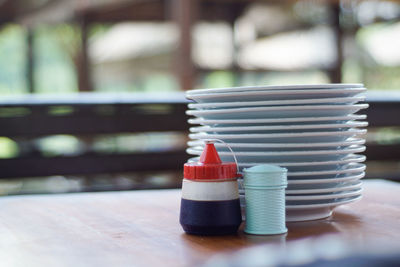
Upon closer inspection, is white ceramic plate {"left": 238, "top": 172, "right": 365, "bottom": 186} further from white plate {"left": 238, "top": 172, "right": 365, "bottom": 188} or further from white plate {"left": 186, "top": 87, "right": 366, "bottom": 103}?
white plate {"left": 186, "top": 87, "right": 366, "bottom": 103}

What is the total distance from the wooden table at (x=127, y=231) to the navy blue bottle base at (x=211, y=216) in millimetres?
11

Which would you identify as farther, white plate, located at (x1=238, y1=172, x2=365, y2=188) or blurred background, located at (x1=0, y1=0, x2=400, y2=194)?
blurred background, located at (x1=0, y1=0, x2=400, y2=194)

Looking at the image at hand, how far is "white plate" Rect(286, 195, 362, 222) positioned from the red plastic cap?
128mm

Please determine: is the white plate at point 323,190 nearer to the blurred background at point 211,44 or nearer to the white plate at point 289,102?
the white plate at point 289,102

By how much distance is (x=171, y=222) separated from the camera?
0.82 metres

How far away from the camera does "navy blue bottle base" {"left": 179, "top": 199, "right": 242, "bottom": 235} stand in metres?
0.69

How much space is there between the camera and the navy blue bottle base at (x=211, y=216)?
69cm

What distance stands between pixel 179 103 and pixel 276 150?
1806mm

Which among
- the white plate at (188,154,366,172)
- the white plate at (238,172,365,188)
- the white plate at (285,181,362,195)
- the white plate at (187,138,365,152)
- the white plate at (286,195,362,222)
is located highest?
the white plate at (187,138,365,152)

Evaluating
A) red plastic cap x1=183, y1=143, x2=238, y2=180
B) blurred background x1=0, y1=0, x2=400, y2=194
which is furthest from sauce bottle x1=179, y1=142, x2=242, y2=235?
blurred background x1=0, y1=0, x2=400, y2=194

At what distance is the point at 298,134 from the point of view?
76cm

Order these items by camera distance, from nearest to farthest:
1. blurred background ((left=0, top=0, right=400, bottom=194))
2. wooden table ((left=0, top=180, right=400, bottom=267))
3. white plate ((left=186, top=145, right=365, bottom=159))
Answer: wooden table ((left=0, top=180, right=400, bottom=267)), white plate ((left=186, top=145, right=365, bottom=159)), blurred background ((left=0, top=0, right=400, bottom=194))

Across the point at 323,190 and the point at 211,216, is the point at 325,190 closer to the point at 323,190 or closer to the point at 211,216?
the point at 323,190

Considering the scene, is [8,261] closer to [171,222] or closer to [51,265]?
[51,265]
